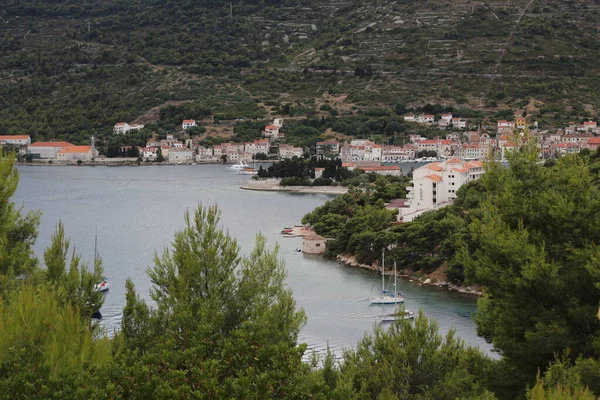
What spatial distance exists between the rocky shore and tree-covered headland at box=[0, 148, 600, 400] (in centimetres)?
1007

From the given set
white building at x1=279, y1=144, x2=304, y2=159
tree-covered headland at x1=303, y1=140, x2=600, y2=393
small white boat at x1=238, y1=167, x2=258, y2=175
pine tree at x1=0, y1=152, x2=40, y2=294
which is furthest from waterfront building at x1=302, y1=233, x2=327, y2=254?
white building at x1=279, y1=144, x2=304, y2=159

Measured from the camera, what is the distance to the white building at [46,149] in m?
56.8

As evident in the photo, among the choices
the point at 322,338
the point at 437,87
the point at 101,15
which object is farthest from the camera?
the point at 101,15

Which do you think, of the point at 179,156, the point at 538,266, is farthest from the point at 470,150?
the point at 538,266

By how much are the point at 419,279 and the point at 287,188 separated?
70.8 feet

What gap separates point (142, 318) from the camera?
20.7 feet

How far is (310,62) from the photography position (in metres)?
67.2

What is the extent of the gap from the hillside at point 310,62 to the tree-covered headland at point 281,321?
164ft

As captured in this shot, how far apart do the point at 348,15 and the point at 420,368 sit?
69016 mm

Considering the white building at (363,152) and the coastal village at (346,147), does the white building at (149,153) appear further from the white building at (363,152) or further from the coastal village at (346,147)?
the white building at (363,152)

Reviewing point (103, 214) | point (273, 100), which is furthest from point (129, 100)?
point (103, 214)

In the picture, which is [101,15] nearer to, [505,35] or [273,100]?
[273,100]

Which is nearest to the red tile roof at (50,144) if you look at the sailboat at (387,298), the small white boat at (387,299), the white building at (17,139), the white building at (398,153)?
the white building at (17,139)

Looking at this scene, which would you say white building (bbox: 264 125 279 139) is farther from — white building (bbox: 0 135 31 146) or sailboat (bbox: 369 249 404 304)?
sailboat (bbox: 369 249 404 304)
